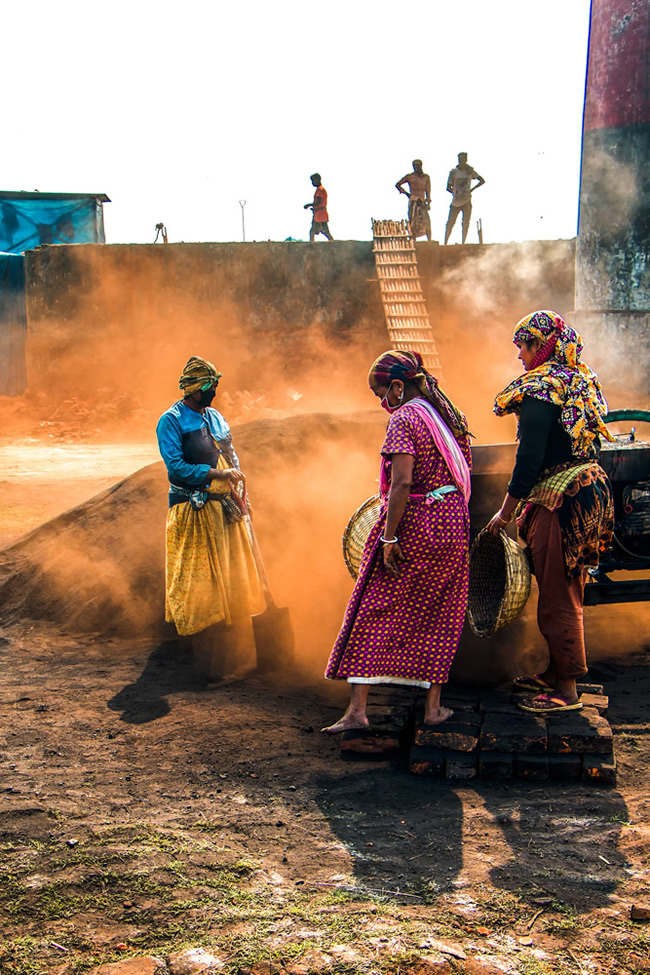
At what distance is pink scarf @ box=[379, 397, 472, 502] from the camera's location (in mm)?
3906

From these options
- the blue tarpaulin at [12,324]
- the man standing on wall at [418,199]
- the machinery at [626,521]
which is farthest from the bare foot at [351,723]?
the blue tarpaulin at [12,324]

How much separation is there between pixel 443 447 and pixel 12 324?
16865mm

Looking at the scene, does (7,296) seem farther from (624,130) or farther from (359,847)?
(359,847)

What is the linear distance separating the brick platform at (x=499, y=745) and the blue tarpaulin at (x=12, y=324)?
16656 millimetres

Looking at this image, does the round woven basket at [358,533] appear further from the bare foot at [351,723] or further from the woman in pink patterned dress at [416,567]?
the bare foot at [351,723]

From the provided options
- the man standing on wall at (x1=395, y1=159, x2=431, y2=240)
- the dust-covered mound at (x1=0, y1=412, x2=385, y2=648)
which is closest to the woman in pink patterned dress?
the dust-covered mound at (x1=0, y1=412, x2=385, y2=648)

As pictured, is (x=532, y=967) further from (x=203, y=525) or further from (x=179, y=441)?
(x=179, y=441)

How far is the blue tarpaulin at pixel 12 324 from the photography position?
18.6 meters

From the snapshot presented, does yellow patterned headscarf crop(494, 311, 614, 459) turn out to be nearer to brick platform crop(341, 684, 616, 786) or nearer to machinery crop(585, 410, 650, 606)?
machinery crop(585, 410, 650, 606)

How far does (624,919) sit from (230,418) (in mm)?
14272

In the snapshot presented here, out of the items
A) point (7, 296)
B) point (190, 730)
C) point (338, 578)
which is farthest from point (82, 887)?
point (7, 296)

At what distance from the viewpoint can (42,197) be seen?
20812 millimetres

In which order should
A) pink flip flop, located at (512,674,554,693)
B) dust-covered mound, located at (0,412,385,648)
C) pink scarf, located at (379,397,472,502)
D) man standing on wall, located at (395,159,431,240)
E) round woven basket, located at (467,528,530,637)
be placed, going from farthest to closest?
man standing on wall, located at (395,159,431,240), dust-covered mound, located at (0,412,385,648), pink flip flop, located at (512,674,554,693), round woven basket, located at (467,528,530,637), pink scarf, located at (379,397,472,502)

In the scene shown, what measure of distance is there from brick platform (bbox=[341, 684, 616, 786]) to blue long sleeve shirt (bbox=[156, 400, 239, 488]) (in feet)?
6.13
